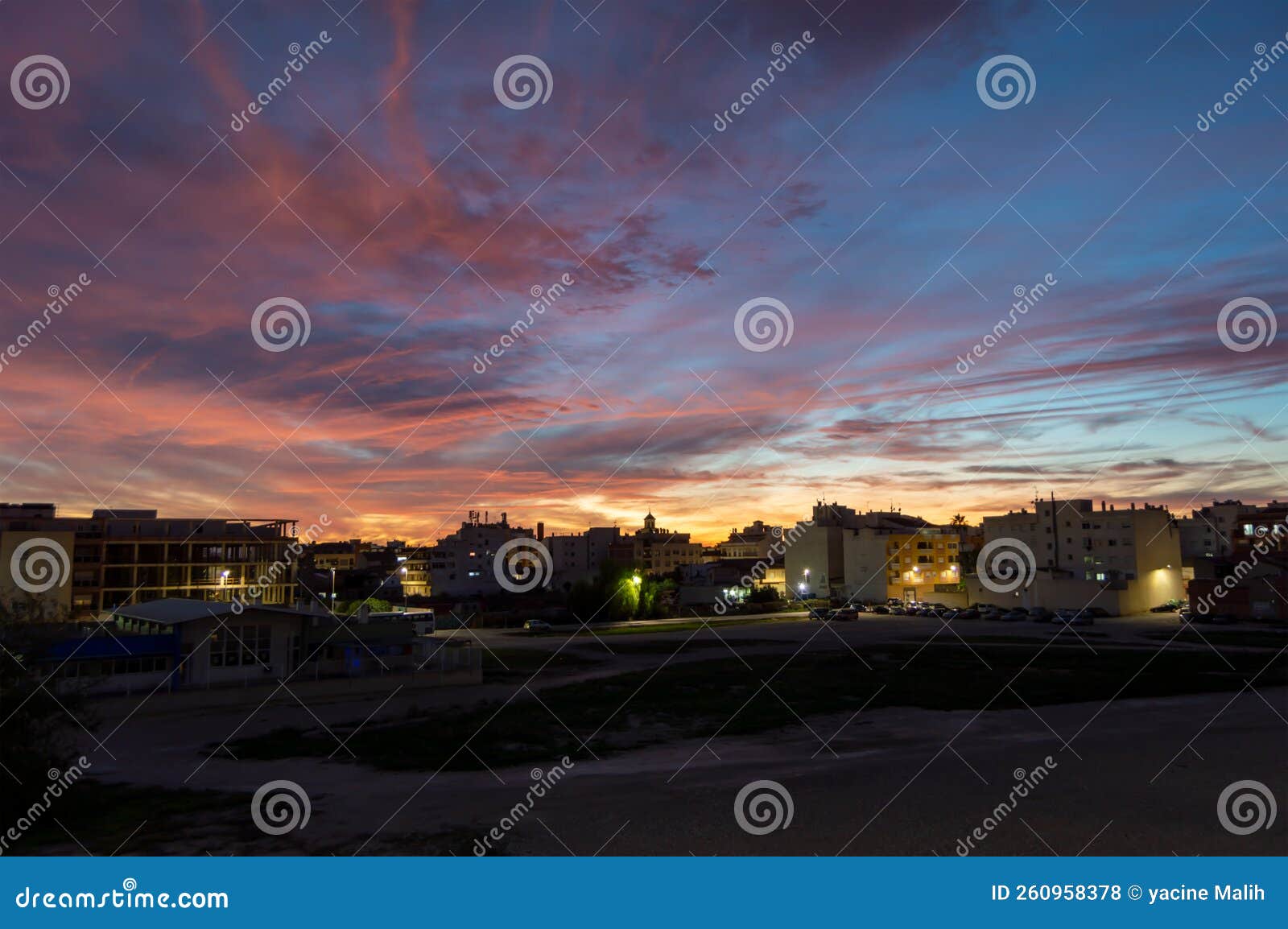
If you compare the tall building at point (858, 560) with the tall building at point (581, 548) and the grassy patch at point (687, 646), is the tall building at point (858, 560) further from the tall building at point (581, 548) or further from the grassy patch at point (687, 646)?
the grassy patch at point (687, 646)

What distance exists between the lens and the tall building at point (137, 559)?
4303 cm

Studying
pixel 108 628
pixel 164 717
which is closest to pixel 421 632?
pixel 108 628

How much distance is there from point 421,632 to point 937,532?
45.6m

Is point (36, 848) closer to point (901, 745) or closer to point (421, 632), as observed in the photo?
point (901, 745)

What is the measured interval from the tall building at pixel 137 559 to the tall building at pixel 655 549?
38.3 m

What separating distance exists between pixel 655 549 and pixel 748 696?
68.2 meters

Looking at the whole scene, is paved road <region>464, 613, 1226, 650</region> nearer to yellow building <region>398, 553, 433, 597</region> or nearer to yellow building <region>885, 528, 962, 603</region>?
yellow building <region>885, 528, 962, 603</region>

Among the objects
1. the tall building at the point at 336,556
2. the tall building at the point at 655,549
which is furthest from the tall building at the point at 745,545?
the tall building at the point at 336,556

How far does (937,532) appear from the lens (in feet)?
224

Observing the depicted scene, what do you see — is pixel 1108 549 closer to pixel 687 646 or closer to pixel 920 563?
pixel 920 563

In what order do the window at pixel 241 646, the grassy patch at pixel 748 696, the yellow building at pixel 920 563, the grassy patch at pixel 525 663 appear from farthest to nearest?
the yellow building at pixel 920 563
the grassy patch at pixel 525 663
the window at pixel 241 646
the grassy patch at pixel 748 696

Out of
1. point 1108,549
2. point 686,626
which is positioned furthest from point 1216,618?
point 686,626

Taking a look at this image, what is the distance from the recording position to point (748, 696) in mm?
23359

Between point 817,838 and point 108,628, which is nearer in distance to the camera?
point 817,838
